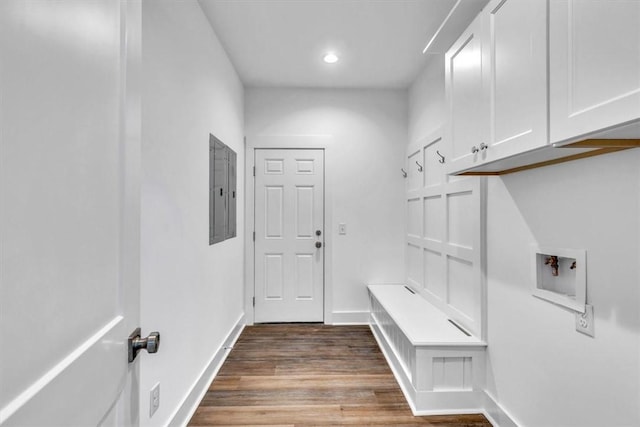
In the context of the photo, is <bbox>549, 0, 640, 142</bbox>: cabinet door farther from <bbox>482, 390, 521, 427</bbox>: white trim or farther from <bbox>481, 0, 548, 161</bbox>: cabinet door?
<bbox>482, 390, 521, 427</bbox>: white trim

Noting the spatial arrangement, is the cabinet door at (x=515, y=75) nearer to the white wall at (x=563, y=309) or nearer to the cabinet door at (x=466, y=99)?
the cabinet door at (x=466, y=99)

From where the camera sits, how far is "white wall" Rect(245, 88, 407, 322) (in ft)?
12.5

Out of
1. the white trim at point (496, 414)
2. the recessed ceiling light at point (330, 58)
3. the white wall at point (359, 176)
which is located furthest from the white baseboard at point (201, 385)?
the recessed ceiling light at point (330, 58)

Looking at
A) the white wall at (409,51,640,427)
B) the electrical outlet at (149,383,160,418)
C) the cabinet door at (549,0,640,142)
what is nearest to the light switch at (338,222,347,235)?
the white wall at (409,51,640,427)

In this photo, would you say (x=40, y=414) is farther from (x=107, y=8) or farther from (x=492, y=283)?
(x=492, y=283)

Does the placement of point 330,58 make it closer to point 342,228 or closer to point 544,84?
point 342,228

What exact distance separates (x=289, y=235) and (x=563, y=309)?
2688 millimetres

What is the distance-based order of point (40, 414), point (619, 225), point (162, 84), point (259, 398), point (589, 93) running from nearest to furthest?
1. point (40, 414)
2. point (589, 93)
3. point (619, 225)
4. point (162, 84)
5. point (259, 398)

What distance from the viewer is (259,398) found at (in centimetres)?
230

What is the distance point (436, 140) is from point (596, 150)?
1.71 m

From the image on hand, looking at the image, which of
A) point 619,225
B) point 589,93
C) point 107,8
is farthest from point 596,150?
point 107,8

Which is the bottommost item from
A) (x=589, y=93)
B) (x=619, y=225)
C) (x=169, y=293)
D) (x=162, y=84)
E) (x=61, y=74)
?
(x=169, y=293)

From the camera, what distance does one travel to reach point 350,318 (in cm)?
379

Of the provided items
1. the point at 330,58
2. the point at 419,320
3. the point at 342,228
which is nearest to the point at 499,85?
the point at 419,320
